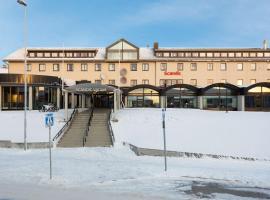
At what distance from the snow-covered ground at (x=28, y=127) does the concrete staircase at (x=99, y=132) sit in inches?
106

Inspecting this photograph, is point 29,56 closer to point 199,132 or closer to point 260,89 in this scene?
point 260,89

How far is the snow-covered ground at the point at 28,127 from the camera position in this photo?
1094 inches

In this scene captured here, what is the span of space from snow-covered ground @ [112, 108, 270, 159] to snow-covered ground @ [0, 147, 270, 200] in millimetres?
3053

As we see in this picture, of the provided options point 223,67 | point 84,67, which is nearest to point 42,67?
point 84,67

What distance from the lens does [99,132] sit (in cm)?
2912

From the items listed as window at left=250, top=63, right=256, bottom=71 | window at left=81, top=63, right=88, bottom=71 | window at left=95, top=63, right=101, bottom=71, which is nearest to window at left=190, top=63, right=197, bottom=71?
window at left=250, top=63, right=256, bottom=71

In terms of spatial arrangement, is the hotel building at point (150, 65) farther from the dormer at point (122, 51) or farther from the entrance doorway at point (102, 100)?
the entrance doorway at point (102, 100)

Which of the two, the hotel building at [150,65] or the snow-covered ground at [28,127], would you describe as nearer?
the snow-covered ground at [28,127]

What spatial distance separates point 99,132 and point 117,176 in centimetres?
1288

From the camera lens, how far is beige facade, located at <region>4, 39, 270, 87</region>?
6056 centimetres

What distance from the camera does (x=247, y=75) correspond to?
200 ft

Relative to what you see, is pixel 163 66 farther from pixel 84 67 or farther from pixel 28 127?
pixel 28 127

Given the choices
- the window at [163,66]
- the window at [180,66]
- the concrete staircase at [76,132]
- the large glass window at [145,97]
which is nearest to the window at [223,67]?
the window at [180,66]

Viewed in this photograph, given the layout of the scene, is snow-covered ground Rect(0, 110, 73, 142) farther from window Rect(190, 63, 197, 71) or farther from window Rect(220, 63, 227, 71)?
window Rect(220, 63, 227, 71)
